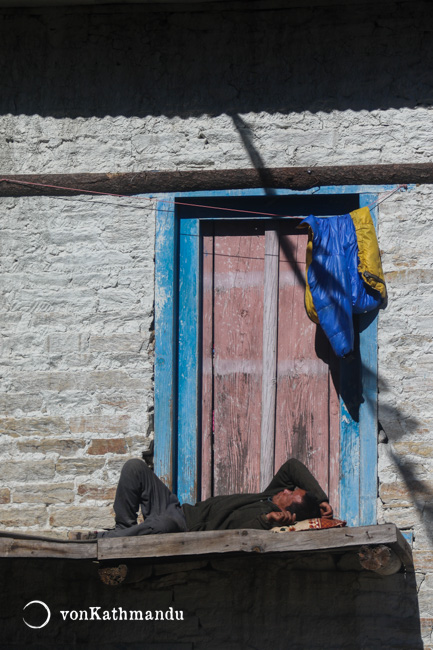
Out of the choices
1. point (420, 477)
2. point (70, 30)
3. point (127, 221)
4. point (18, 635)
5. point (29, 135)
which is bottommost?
point (18, 635)

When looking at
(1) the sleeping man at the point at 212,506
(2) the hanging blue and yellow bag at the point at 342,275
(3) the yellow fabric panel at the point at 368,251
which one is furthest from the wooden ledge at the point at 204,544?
(3) the yellow fabric panel at the point at 368,251

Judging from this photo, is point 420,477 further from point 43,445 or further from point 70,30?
point 70,30

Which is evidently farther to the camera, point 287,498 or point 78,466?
point 78,466

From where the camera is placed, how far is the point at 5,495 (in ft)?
19.3

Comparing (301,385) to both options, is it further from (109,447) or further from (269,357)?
(109,447)

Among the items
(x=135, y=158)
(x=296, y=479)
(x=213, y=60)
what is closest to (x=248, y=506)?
(x=296, y=479)

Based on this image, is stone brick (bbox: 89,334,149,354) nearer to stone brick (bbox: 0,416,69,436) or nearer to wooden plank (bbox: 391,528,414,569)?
stone brick (bbox: 0,416,69,436)

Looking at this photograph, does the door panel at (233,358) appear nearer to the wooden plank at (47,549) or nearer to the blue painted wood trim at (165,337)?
the blue painted wood trim at (165,337)

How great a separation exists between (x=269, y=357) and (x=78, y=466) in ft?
4.40

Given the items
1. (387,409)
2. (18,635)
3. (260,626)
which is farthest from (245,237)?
(18,635)

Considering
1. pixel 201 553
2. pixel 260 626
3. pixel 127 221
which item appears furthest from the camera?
pixel 127 221

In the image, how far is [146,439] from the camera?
586 cm

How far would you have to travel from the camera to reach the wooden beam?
5.88 m

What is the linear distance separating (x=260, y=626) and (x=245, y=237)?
2.36 m
